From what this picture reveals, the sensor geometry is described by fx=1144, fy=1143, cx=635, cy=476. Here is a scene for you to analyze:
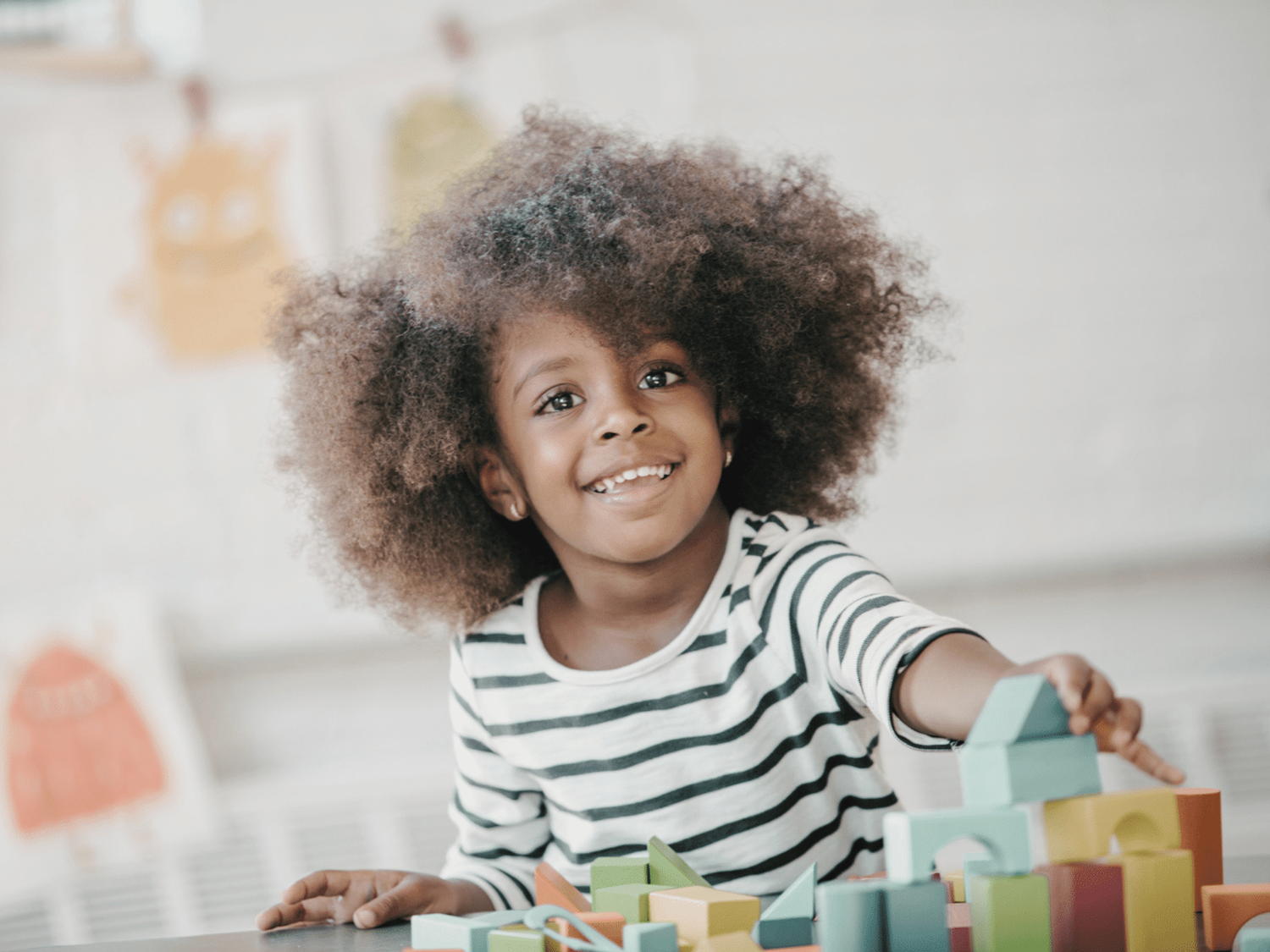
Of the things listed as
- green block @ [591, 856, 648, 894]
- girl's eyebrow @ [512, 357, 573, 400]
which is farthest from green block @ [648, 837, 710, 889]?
girl's eyebrow @ [512, 357, 573, 400]

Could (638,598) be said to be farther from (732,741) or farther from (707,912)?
(707,912)

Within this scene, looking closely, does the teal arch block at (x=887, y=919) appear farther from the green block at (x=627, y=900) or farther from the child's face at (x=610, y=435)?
the child's face at (x=610, y=435)

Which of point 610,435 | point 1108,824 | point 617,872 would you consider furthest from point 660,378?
point 1108,824

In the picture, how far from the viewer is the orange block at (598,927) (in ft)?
1.65

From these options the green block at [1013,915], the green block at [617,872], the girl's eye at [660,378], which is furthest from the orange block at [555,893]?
the girl's eye at [660,378]

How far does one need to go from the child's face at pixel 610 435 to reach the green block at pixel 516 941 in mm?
311

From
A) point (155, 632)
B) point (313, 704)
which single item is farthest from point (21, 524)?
point (313, 704)

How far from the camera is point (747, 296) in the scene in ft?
2.71

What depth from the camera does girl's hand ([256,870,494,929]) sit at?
702mm

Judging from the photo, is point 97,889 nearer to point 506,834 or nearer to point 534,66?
point 506,834

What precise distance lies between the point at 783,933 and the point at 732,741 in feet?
0.84

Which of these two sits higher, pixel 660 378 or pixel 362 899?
pixel 660 378

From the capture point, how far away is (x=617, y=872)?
0.62m

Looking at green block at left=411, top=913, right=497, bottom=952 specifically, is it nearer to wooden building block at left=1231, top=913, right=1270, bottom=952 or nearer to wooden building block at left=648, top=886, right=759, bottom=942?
wooden building block at left=648, top=886, right=759, bottom=942
